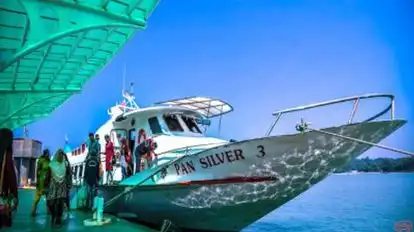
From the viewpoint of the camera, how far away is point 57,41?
11.8 m

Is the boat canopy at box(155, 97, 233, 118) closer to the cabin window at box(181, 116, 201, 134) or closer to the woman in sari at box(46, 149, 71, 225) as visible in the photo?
the cabin window at box(181, 116, 201, 134)

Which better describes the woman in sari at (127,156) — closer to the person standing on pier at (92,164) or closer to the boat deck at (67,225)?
the person standing on pier at (92,164)

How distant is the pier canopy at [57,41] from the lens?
910 centimetres

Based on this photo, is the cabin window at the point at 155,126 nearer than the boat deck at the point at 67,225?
Answer: No

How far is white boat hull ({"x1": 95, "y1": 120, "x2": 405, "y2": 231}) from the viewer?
7.71 metres

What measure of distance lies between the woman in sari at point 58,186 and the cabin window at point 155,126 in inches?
120

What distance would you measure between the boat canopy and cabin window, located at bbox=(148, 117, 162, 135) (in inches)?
23.5

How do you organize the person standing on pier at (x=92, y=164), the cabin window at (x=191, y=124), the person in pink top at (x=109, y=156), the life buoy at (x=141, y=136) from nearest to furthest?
1. the person standing on pier at (x=92, y=164)
2. the person in pink top at (x=109, y=156)
3. the life buoy at (x=141, y=136)
4. the cabin window at (x=191, y=124)

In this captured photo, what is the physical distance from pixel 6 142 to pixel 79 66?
8581mm

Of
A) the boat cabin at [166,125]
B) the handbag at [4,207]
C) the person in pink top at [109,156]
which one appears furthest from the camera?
the person in pink top at [109,156]

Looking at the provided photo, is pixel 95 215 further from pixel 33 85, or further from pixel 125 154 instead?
pixel 33 85

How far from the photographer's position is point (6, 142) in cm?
669

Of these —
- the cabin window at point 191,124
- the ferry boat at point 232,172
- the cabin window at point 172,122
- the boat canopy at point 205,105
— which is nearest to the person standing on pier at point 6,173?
the ferry boat at point 232,172

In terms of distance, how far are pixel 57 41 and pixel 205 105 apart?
4.90m
